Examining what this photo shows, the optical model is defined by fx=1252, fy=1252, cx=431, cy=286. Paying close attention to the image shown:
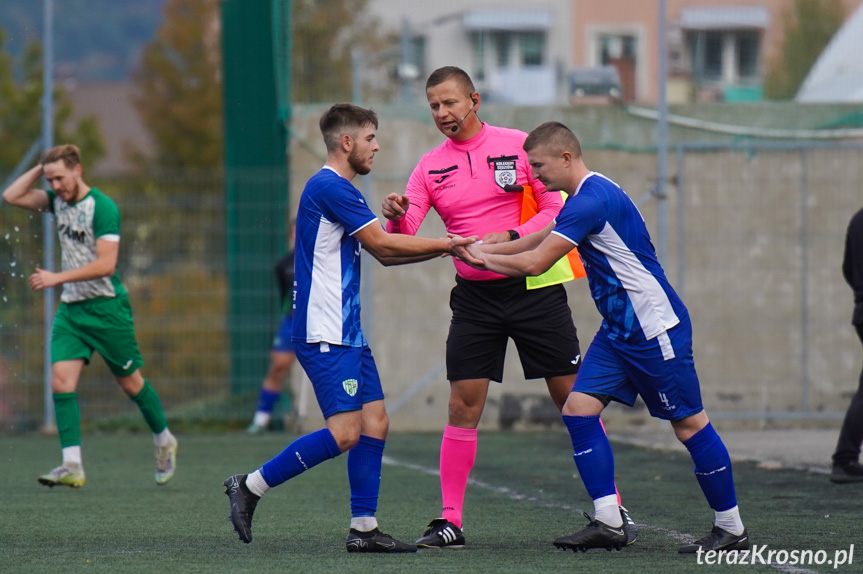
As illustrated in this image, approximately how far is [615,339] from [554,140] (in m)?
0.90

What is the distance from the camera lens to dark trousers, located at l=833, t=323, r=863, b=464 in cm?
764

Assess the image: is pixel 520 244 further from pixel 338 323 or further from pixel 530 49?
pixel 530 49

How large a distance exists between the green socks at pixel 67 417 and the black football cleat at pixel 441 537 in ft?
10.2

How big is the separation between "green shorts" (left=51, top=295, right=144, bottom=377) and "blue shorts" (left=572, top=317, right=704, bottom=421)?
3.60 m

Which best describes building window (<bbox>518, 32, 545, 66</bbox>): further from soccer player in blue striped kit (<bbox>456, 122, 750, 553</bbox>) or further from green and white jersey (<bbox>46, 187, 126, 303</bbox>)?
soccer player in blue striped kit (<bbox>456, 122, 750, 553</bbox>)

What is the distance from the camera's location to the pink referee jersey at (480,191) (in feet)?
19.0

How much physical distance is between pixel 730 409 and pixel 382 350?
345cm

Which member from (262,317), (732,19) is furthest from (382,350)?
(732,19)

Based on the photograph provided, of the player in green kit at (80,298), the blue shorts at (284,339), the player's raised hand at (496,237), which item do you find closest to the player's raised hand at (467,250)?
the player's raised hand at (496,237)

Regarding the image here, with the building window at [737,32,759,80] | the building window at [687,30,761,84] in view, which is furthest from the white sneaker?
the building window at [737,32,759,80]

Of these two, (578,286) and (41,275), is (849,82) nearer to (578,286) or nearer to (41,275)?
(578,286)

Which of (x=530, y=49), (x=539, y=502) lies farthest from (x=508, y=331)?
(x=530, y=49)

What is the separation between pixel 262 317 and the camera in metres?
12.8

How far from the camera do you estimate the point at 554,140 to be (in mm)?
5371
